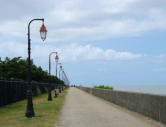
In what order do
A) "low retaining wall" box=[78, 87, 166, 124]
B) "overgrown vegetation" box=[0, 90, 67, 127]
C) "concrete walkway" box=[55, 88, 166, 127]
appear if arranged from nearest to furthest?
1. "concrete walkway" box=[55, 88, 166, 127]
2. "low retaining wall" box=[78, 87, 166, 124]
3. "overgrown vegetation" box=[0, 90, 67, 127]

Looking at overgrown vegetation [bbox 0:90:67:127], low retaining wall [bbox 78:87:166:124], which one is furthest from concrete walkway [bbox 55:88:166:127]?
overgrown vegetation [bbox 0:90:67:127]

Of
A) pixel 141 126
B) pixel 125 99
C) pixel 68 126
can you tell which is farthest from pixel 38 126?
pixel 125 99

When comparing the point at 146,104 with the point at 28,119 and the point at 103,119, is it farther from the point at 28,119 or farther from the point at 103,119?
the point at 28,119

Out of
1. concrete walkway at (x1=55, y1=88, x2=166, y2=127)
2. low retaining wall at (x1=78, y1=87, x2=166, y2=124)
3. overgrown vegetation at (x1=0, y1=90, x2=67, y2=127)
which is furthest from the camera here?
overgrown vegetation at (x1=0, y1=90, x2=67, y2=127)

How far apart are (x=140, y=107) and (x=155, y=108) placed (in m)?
3.10

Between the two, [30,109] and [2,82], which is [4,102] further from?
[30,109]

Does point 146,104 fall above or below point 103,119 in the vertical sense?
above

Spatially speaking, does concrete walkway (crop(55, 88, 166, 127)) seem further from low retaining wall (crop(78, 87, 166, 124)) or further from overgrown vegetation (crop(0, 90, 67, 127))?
overgrown vegetation (crop(0, 90, 67, 127))

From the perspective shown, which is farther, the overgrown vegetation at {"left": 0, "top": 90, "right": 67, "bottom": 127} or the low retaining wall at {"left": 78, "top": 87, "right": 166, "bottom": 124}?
the overgrown vegetation at {"left": 0, "top": 90, "right": 67, "bottom": 127}

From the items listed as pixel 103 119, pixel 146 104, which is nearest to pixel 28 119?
pixel 103 119

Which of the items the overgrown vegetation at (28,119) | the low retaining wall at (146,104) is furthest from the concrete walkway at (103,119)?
the overgrown vegetation at (28,119)

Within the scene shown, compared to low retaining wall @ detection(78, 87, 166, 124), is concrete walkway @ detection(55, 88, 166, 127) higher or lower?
lower

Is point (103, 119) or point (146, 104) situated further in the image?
point (146, 104)

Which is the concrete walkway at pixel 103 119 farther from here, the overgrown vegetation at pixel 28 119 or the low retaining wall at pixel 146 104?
the overgrown vegetation at pixel 28 119
